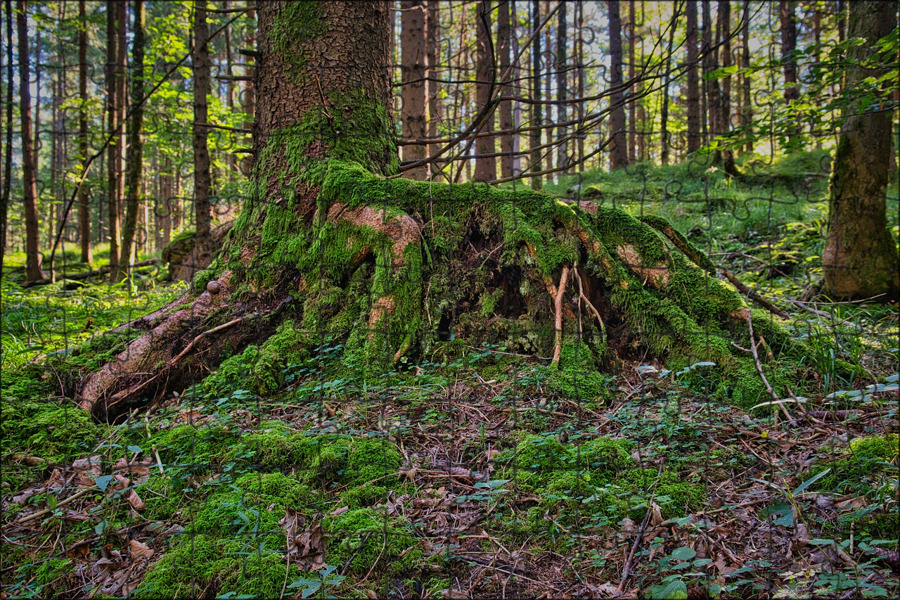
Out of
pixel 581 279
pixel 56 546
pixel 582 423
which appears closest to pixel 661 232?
pixel 581 279

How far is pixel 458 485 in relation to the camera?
7.23ft

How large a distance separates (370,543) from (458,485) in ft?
1.67

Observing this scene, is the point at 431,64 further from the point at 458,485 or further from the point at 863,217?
the point at 458,485

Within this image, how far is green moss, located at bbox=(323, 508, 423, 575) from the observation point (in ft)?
5.82

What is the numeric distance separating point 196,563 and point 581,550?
143 cm

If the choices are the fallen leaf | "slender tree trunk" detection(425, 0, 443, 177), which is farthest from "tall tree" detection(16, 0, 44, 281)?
the fallen leaf

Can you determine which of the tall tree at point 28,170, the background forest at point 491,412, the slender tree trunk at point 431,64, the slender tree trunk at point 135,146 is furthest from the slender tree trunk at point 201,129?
the tall tree at point 28,170

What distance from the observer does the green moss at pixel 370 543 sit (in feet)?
5.82

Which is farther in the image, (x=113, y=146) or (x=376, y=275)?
(x=113, y=146)

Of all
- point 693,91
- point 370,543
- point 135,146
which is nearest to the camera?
point 370,543

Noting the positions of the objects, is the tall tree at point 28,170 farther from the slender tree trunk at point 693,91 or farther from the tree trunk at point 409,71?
the slender tree trunk at point 693,91

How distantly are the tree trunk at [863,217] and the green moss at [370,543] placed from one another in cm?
451

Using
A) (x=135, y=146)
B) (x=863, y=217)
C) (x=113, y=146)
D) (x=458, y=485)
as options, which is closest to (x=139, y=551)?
(x=458, y=485)

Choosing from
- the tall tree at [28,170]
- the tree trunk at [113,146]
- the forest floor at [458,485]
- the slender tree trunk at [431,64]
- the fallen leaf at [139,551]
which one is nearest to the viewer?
the forest floor at [458,485]
